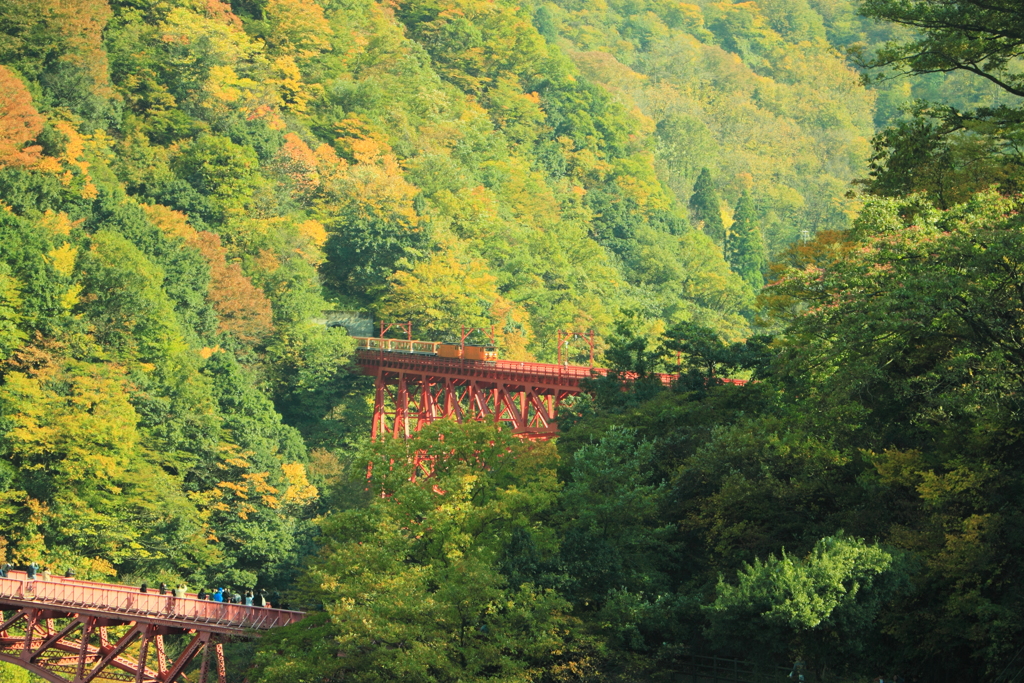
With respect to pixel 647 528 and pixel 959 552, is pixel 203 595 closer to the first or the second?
pixel 647 528

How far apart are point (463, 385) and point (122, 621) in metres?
28.1

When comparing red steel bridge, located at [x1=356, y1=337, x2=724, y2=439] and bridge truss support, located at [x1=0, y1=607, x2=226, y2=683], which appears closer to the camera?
bridge truss support, located at [x1=0, y1=607, x2=226, y2=683]

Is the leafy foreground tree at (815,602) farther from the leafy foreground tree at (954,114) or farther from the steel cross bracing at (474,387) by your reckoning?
the steel cross bracing at (474,387)

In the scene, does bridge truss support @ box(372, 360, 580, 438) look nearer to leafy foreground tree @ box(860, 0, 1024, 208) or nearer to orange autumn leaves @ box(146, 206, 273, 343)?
orange autumn leaves @ box(146, 206, 273, 343)

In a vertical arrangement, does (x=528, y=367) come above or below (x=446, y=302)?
below

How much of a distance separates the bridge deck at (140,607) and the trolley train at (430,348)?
96.8 ft

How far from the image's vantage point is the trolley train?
72.6 meters

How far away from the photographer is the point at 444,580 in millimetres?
34812

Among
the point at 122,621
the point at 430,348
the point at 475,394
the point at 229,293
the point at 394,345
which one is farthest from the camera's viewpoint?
the point at 394,345

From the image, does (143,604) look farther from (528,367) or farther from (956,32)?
(956,32)

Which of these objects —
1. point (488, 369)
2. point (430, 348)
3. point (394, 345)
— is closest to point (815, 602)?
point (488, 369)

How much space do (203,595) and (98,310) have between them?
A: 27913mm

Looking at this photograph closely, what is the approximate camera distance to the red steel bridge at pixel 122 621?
4112 centimetres

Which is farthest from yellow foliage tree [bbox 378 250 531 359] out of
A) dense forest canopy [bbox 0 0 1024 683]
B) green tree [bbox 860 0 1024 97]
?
green tree [bbox 860 0 1024 97]
